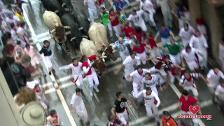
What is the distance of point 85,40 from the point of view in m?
21.4

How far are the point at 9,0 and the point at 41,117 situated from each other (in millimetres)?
18917

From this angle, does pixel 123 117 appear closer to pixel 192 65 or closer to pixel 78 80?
pixel 78 80

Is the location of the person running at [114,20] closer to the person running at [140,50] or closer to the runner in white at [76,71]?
the person running at [140,50]

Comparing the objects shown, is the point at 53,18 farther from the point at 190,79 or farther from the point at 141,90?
the point at 190,79

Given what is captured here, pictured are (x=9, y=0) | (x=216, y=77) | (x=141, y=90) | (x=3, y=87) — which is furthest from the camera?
(x=9, y=0)

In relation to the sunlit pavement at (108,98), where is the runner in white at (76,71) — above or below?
above

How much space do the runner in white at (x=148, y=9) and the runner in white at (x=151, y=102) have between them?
5265mm

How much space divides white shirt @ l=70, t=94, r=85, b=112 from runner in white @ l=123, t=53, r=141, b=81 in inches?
97.5

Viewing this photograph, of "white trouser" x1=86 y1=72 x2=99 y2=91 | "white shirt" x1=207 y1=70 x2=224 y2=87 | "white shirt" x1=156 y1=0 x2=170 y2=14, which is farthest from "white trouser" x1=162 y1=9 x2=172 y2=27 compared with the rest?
"white shirt" x1=207 y1=70 x2=224 y2=87

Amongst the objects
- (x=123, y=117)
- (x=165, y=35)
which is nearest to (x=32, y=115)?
(x=123, y=117)

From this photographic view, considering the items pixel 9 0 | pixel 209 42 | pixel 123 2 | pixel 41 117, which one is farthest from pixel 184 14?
pixel 41 117

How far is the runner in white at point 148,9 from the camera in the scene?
23.0m

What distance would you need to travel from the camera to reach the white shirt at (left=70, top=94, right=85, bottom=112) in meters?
17.9

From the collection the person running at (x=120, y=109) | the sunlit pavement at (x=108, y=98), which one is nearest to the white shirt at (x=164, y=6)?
the sunlit pavement at (x=108, y=98)
